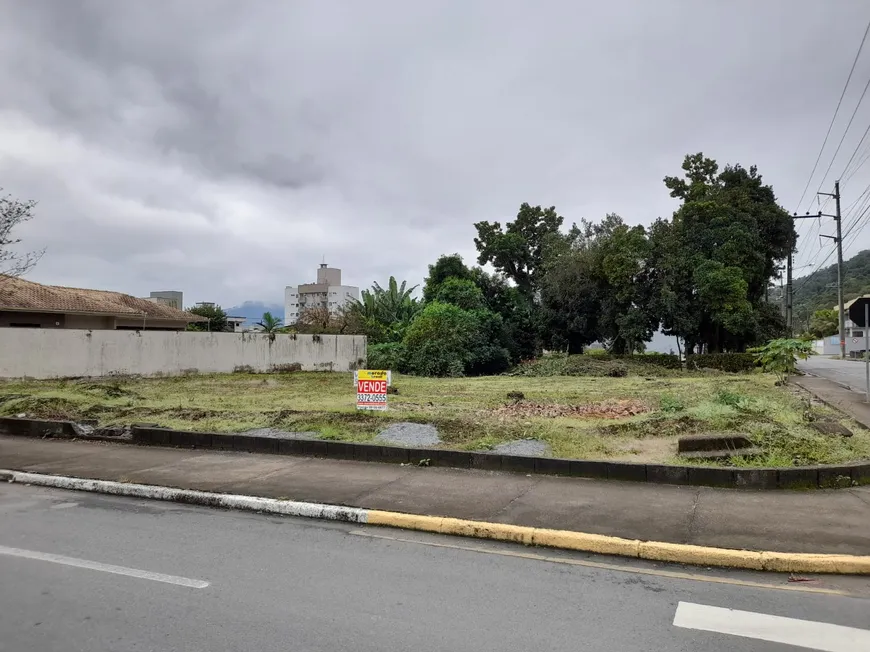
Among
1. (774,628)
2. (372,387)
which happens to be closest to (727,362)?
(372,387)

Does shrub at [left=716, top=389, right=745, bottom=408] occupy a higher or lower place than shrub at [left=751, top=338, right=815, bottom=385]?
lower

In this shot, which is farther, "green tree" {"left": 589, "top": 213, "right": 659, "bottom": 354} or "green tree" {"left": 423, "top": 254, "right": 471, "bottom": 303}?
"green tree" {"left": 423, "top": 254, "right": 471, "bottom": 303}

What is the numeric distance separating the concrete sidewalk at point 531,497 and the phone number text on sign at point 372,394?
289 centimetres

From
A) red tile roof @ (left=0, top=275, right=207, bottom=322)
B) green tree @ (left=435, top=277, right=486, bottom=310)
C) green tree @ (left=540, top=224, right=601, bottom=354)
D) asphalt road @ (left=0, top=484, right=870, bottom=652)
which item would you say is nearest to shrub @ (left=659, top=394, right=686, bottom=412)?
asphalt road @ (left=0, top=484, right=870, bottom=652)

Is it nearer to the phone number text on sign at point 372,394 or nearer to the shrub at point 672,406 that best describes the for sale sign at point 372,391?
the phone number text on sign at point 372,394

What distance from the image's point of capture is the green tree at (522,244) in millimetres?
43156

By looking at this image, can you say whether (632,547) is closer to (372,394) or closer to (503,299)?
(372,394)

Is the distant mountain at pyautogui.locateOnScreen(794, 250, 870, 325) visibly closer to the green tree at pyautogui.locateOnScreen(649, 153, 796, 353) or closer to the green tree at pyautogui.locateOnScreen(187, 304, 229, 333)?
the green tree at pyautogui.locateOnScreen(649, 153, 796, 353)

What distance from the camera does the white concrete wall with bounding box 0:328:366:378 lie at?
2056 cm

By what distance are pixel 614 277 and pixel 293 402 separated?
75.6 ft

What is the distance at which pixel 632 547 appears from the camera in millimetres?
5336

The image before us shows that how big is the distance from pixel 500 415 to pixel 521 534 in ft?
21.6

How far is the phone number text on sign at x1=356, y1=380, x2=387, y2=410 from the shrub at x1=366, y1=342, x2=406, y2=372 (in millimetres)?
19800

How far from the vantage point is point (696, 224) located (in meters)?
A: 33.2
